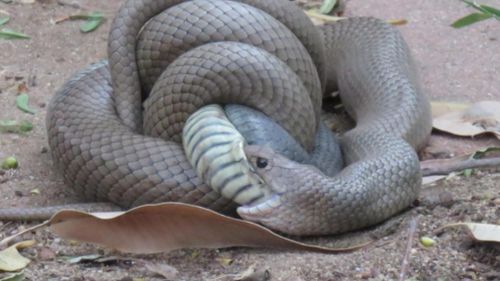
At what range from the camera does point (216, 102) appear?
3.90m

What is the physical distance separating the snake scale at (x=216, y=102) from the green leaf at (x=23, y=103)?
40 centimetres

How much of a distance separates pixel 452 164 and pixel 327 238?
767mm

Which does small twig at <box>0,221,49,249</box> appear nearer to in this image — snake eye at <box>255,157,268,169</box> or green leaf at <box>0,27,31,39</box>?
snake eye at <box>255,157,268,169</box>

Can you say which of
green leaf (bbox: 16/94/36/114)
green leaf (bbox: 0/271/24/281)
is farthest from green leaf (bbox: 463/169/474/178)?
green leaf (bbox: 16/94/36/114)

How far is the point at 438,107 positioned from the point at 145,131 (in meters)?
1.43

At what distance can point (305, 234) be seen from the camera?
11.7 ft

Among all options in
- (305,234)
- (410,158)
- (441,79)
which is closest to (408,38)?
(441,79)

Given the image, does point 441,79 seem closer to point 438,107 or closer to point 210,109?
point 438,107

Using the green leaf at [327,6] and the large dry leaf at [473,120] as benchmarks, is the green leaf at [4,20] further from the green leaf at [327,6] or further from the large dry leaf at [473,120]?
the large dry leaf at [473,120]

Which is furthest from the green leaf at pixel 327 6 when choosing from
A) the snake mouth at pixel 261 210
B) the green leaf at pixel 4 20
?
the snake mouth at pixel 261 210

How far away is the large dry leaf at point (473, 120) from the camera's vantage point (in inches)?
181

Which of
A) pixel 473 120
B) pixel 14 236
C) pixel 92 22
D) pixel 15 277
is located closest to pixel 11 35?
pixel 92 22

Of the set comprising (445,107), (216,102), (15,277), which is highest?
(216,102)

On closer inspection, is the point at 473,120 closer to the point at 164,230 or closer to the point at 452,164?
the point at 452,164
